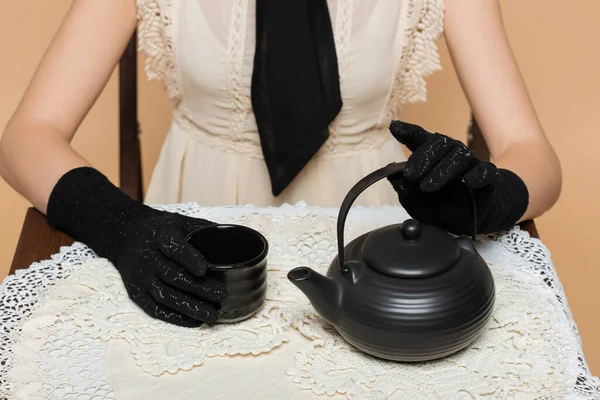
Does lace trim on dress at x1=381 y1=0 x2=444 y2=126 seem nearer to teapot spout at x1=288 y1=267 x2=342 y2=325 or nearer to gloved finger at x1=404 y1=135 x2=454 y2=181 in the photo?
gloved finger at x1=404 y1=135 x2=454 y2=181

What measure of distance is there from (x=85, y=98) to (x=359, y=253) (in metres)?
0.72

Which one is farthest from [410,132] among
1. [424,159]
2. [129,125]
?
[129,125]

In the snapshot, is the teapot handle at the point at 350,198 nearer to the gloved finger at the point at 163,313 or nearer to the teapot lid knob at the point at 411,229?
the teapot lid knob at the point at 411,229

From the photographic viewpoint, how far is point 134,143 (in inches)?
65.6

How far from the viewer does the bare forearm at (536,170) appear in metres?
1.18

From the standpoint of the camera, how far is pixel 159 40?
56.9 inches

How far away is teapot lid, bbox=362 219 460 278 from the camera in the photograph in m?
0.80

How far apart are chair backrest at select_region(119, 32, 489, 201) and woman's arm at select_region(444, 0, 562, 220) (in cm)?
20

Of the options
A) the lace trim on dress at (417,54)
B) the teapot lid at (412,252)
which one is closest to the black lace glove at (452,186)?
the teapot lid at (412,252)

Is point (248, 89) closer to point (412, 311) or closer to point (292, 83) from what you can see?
point (292, 83)

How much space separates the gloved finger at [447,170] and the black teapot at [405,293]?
8cm

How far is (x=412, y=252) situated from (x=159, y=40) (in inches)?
31.8

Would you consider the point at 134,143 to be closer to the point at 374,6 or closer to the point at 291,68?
the point at 291,68

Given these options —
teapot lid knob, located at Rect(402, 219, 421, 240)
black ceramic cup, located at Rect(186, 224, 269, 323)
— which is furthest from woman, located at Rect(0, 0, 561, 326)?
teapot lid knob, located at Rect(402, 219, 421, 240)
